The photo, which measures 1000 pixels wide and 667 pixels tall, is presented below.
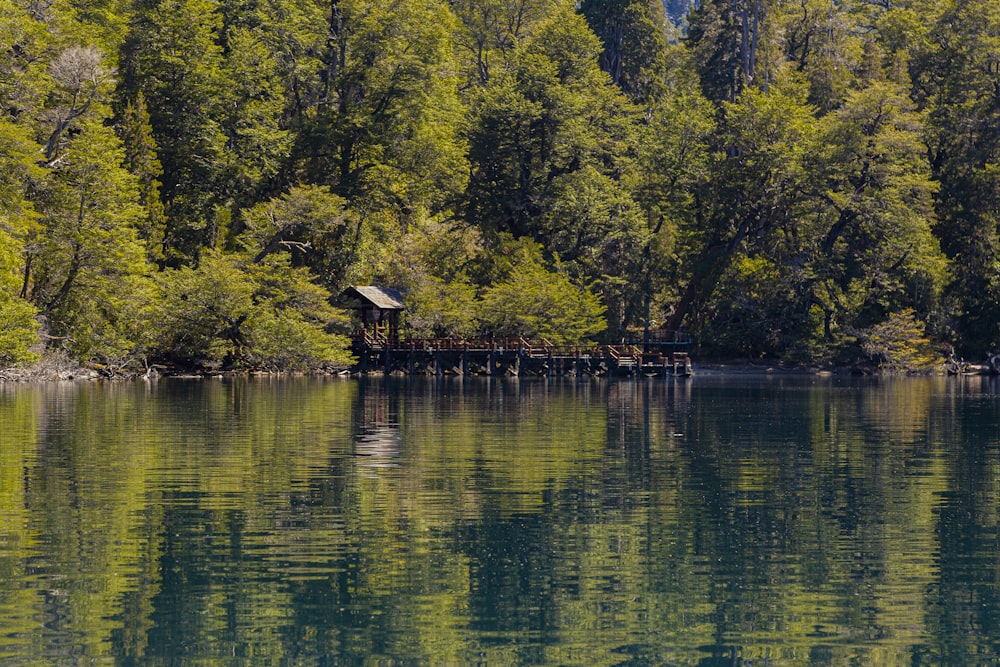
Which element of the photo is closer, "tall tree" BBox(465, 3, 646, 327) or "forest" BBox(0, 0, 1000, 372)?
"forest" BBox(0, 0, 1000, 372)

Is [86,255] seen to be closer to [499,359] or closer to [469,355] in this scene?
[469,355]

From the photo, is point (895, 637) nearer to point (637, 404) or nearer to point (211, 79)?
point (637, 404)

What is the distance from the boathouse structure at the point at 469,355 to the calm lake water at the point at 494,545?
4050cm

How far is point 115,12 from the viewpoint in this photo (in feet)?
281

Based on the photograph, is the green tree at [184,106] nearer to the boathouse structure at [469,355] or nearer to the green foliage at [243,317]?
the green foliage at [243,317]

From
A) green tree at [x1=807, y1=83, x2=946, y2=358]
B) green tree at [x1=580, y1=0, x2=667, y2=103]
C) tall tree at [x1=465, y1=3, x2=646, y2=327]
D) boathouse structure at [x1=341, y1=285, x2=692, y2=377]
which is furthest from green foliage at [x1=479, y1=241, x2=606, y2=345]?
green tree at [x1=580, y1=0, x2=667, y2=103]

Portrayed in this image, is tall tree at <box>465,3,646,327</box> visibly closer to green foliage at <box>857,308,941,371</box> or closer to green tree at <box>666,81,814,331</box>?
green tree at <box>666,81,814,331</box>

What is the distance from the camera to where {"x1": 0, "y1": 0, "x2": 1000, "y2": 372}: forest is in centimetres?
7950

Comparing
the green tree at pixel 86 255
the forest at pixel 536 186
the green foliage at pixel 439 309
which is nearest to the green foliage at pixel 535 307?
the forest at pixel 536 186

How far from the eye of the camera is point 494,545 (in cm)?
1930

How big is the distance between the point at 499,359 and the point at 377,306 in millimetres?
7545

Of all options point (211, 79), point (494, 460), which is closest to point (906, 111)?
point (211, 79)

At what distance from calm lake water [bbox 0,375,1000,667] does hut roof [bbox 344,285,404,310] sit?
40.1 m

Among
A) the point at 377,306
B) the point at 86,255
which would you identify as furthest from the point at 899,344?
the point at 86,255
